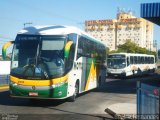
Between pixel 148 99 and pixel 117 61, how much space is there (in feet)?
113

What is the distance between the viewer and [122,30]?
177 metres

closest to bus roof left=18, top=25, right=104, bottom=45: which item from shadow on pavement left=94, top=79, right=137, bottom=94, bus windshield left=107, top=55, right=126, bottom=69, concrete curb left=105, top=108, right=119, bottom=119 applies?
concrete curb left=105, top=108, right=119, bottom=119

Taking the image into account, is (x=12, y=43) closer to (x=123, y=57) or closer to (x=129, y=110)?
(x=129, y=110)

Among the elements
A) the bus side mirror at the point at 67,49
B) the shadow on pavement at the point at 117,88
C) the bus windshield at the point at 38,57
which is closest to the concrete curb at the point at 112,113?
the bus windshield at the point at 38,57

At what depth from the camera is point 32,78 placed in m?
15.9

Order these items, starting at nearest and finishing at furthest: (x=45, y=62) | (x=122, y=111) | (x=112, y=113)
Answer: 1. (x=112, y=113)
2. (x=122, y=111)
3. (x=45, y=62)

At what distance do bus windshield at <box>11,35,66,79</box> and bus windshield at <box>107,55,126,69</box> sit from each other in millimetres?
27223

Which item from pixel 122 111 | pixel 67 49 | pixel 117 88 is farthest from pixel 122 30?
pixel 122 111

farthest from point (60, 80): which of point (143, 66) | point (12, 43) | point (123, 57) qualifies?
point (143, 66)

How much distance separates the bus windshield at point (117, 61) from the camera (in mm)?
43375

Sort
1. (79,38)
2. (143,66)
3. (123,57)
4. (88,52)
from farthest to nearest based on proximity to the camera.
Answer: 1. (143,66)
2. (123,57)
3. (88,52)
4. (79,38)

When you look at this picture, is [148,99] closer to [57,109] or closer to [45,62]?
[57,109]

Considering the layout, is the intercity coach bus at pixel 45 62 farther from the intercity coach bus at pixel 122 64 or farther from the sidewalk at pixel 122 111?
the intercity coach bus at pixel 122 64

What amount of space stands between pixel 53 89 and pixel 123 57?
92.4 feet
